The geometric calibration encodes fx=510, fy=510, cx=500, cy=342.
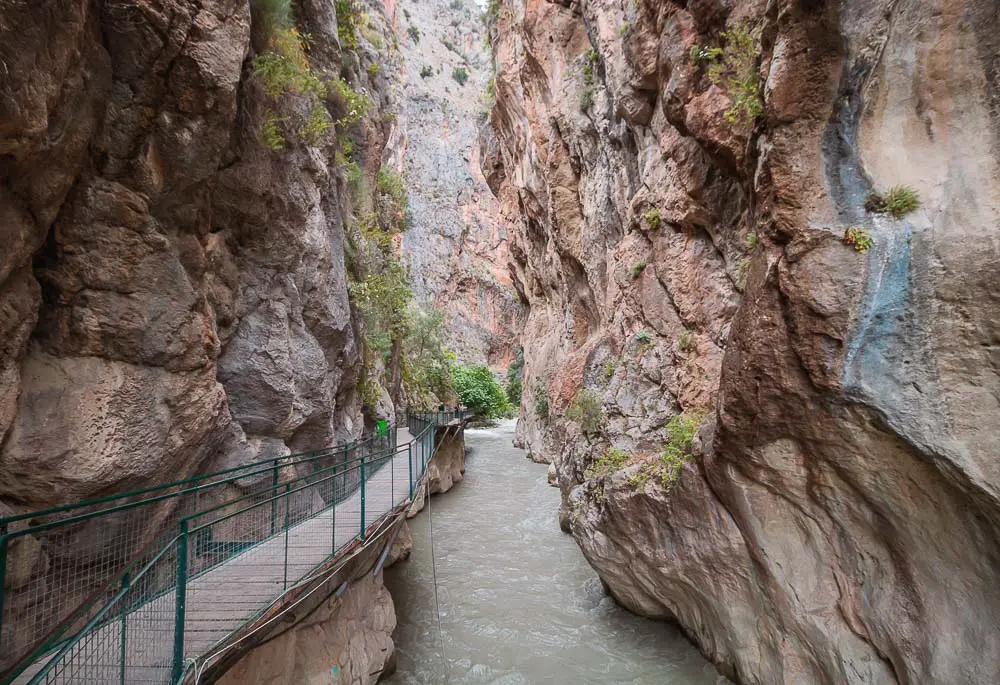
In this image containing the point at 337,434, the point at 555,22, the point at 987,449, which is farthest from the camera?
the point at 555,22

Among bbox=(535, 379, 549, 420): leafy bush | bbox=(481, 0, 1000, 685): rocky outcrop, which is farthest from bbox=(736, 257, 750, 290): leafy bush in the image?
bbox=(535, 379, 549, 420): leafy bush

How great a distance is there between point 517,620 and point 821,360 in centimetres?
699

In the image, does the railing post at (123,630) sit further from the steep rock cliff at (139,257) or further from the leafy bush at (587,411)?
the leafy bush at (587,411)

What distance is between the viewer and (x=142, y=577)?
408 centimetres

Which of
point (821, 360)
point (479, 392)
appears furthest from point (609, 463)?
point (479, 392)

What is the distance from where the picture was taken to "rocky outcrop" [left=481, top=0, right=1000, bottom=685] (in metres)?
4.12

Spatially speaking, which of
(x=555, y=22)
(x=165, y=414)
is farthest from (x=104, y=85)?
(x=555, y=22)

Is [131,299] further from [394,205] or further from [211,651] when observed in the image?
[394,205]

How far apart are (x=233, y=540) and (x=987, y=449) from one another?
714 centimetres

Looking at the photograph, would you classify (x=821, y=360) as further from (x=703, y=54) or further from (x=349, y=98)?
(x=349, y=98)

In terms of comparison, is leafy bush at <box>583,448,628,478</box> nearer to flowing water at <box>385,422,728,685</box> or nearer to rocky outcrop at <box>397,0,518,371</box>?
flowing water at <box>385,422,728,685</box>

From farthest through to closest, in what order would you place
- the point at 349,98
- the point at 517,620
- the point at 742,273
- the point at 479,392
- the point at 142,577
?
1. the point at 479,392
2. the point at 349,98
3. the point at 517,620
4. the point at 742,273
5. the point at 142,577

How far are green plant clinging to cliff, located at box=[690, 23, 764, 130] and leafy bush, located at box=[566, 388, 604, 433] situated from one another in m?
5.78

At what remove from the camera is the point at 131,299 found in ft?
20.0
